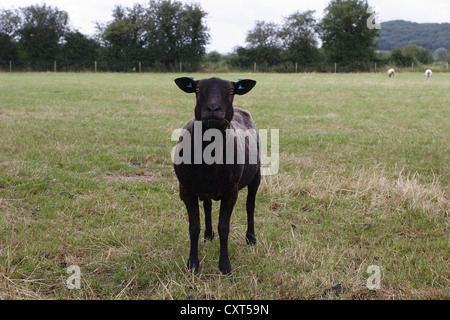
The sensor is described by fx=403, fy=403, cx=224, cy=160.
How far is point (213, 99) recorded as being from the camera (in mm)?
3508

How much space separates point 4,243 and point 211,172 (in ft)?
8.37

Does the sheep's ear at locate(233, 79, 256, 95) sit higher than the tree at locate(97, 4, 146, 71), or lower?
lower

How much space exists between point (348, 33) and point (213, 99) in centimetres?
6746

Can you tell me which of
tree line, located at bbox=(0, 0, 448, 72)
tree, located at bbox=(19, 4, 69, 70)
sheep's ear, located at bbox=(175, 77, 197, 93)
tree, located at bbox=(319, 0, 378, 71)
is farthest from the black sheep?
tree, located at bbox=(319, 0, 378, 71)

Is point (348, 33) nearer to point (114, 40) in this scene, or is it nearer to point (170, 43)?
point (170, 43)

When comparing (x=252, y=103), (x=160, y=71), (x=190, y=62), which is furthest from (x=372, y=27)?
(x=252, y=103)

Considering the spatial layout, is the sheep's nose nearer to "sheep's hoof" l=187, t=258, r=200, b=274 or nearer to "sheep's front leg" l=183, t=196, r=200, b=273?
"sheep's front leg" l=183, t=196, r=200, b=273

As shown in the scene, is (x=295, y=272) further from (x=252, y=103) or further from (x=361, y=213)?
(x=252, y=103)

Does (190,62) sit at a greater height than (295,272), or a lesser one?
greater

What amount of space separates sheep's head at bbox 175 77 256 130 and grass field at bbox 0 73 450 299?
4.94 ft

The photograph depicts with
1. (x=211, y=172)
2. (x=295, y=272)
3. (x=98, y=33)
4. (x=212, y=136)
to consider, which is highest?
(x=98, y=33)

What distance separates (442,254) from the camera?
4.53m

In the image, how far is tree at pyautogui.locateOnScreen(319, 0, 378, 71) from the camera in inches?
2468

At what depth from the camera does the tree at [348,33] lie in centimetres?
6269
